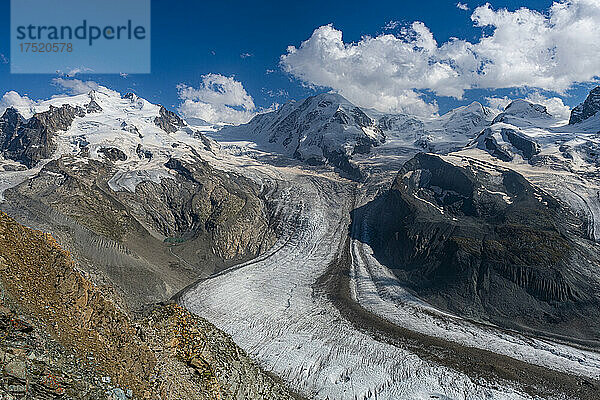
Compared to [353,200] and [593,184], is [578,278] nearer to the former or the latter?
[593,184]

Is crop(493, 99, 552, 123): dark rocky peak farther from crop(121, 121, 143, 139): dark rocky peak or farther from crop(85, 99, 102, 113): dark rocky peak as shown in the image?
crop(85, 99, 102, 113): dark rocky peak

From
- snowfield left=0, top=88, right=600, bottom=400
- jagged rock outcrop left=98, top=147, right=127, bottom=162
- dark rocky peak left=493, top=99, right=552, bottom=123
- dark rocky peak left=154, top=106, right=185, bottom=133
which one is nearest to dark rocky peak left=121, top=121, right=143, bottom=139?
snowfield left=0, top=88, right=600, bottom=400

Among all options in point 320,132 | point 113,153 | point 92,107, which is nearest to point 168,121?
point 92,107

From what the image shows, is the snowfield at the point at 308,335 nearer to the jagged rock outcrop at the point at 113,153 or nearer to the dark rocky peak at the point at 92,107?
the jagged rock outcrop at the point at 113,153

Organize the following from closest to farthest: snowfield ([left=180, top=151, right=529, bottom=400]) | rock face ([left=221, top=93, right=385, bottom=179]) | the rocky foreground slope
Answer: the rocky foreground slope, snowfield ([left=180, top=151, right=529, bottom=400]), rock face ([left=221, top=93, right=385, bottom=179])

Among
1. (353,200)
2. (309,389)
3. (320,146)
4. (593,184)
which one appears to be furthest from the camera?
(320,146)

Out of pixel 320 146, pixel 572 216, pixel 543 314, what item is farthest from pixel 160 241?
pixel 320 146
